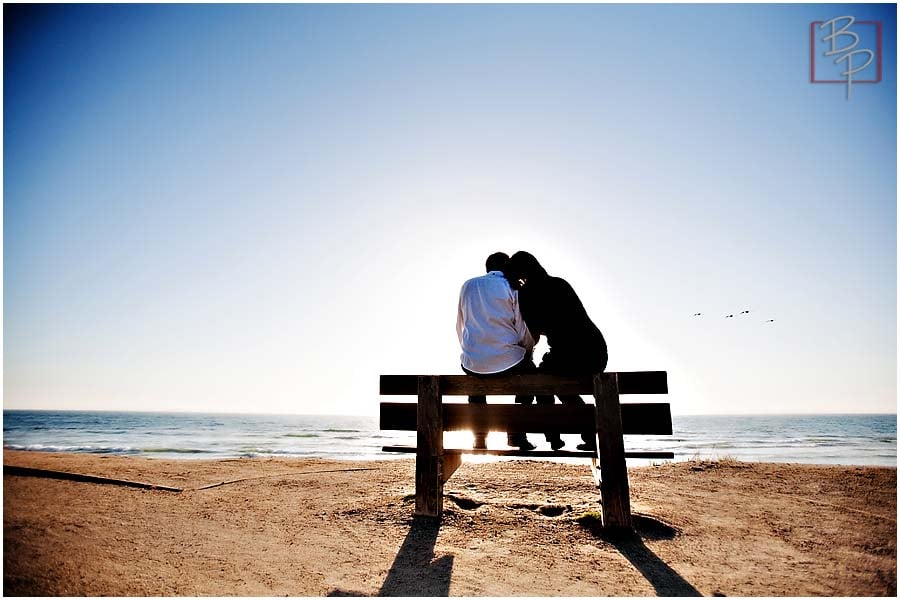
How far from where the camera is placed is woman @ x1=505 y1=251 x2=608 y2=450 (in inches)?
158

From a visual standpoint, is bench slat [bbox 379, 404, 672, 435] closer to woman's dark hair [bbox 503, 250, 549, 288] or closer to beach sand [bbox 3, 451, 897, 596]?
beach sand [bbox 3, 451, 897, 596]

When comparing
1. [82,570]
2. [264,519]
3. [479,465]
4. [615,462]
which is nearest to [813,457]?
[479,465]

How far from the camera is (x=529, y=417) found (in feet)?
13.2

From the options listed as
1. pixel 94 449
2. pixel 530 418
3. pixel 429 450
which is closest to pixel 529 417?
pixel 530 418

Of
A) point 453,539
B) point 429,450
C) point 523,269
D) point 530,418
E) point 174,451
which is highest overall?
point 523,269

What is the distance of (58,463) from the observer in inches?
282

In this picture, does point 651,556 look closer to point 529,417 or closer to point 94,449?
point 529,417

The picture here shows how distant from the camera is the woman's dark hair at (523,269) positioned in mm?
4359

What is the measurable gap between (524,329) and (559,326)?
0.37 meters

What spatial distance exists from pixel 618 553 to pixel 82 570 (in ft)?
11.6

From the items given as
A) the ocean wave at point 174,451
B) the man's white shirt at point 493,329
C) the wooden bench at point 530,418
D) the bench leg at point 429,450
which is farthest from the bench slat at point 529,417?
the ocean wave at point 174,451

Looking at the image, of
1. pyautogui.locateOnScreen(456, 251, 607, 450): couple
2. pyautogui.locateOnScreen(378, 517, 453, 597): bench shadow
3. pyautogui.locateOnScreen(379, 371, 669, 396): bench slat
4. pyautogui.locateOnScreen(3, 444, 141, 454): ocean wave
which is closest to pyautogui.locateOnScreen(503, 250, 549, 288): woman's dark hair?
pyautogui.locateOnScreen(456, 251, 607, 450): couple

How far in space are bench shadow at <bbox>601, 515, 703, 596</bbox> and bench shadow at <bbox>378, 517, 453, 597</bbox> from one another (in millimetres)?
1259

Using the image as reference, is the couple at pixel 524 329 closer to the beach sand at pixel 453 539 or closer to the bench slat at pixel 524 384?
the bench slat at pixel 524 384
